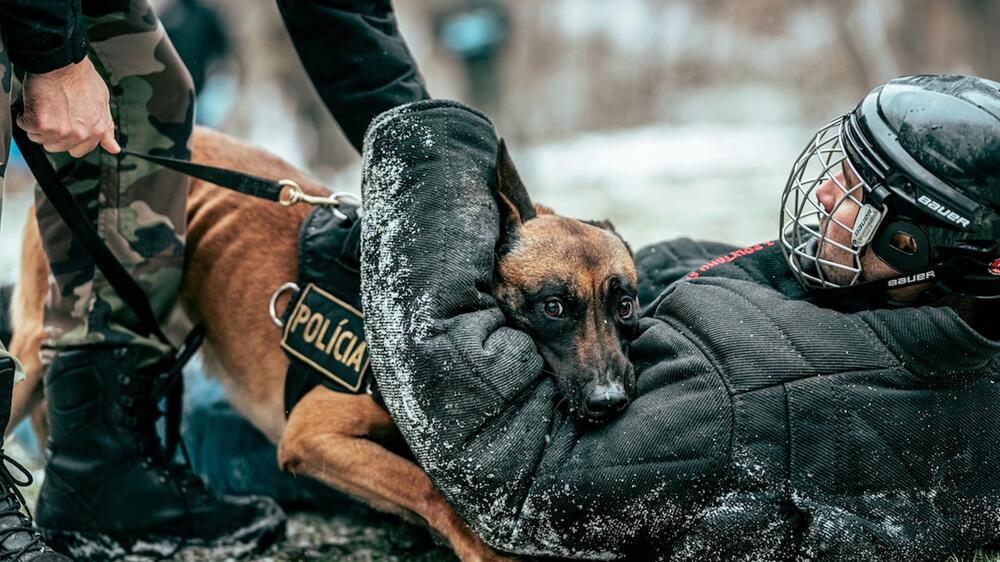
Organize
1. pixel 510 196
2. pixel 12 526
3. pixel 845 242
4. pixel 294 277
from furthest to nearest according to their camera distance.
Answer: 1. pixel 294 277
2. pixel 510 196
3. pixel 845 242
4. pixel 12 526

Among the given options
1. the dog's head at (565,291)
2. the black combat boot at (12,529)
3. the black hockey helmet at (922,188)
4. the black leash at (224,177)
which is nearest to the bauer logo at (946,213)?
the black hockey helmet at (922,188)

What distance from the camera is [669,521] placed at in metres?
2.22

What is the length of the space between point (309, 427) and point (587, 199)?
6.90 meters

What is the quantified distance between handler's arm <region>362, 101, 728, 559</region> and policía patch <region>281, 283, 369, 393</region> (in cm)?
42

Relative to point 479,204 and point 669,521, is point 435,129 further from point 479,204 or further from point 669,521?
point 669,521

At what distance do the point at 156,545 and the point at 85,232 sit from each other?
1.01m

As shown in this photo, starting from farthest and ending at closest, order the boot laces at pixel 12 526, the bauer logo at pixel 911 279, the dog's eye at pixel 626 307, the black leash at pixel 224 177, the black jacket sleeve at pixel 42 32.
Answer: the black leash at pixel 224 177, the dog's eye at pixel 626 307, the bauer logo at pixel 911 279, the boot laces at pixel 12 526, the black jacket sleeve at pixel 42 32

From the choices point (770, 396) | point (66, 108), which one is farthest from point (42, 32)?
point (770, 396)

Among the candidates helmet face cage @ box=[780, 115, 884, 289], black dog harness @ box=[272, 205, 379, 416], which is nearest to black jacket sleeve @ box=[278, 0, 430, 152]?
black dog harness @ box=[272, 205, 379, 416]

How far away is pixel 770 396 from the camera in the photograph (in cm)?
220

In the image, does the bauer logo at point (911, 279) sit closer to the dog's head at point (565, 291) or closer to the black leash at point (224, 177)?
the dog's head at point (565, 291)

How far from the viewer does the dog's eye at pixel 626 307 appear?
9.13 feet

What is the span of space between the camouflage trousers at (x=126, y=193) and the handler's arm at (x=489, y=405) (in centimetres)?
99

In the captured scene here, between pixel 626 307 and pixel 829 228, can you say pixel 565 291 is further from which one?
pixel 829 228
